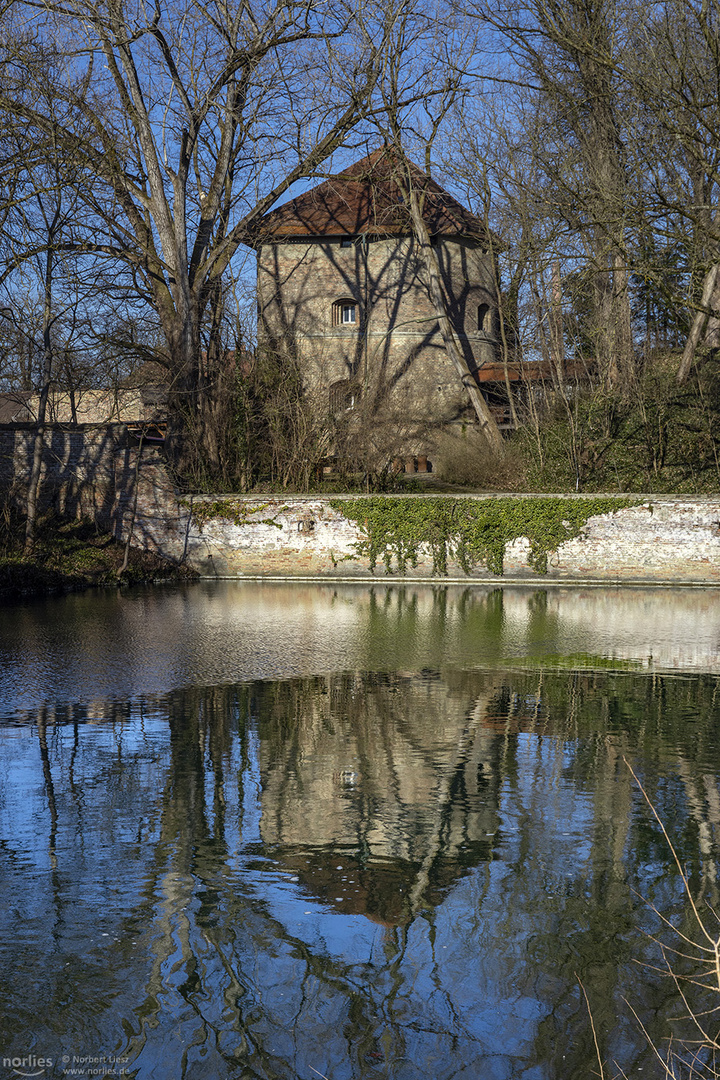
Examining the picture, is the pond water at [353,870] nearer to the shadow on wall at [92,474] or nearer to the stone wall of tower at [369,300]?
the shadow on wall at [92,474]

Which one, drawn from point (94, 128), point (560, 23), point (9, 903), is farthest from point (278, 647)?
point (94, 128)

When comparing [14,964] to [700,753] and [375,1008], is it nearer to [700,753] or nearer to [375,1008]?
[375,1008]

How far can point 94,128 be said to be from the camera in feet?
72.2

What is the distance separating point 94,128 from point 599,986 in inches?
894

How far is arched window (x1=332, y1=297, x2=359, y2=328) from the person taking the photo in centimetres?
3328

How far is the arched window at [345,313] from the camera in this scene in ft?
109

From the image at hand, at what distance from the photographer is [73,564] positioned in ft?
70.1

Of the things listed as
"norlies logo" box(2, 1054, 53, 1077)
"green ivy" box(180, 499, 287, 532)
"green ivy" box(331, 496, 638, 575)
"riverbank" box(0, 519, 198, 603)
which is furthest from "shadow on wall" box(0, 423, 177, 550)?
"norlies logo" box(2, 1054, 53, 1077)

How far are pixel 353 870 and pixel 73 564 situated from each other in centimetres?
1788

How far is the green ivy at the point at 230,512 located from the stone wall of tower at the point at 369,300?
10.5 metres

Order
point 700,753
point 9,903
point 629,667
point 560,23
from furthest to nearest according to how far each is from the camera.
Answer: point 560,23 → point 629,667 → point 700,753 → point 9,903

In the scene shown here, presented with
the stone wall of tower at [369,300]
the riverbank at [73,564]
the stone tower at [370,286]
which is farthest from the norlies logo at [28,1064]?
the stone wall of tower at [369,300]

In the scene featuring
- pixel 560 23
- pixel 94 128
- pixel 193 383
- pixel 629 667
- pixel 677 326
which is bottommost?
pixel 629 667

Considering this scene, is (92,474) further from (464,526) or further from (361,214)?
(361,214)
